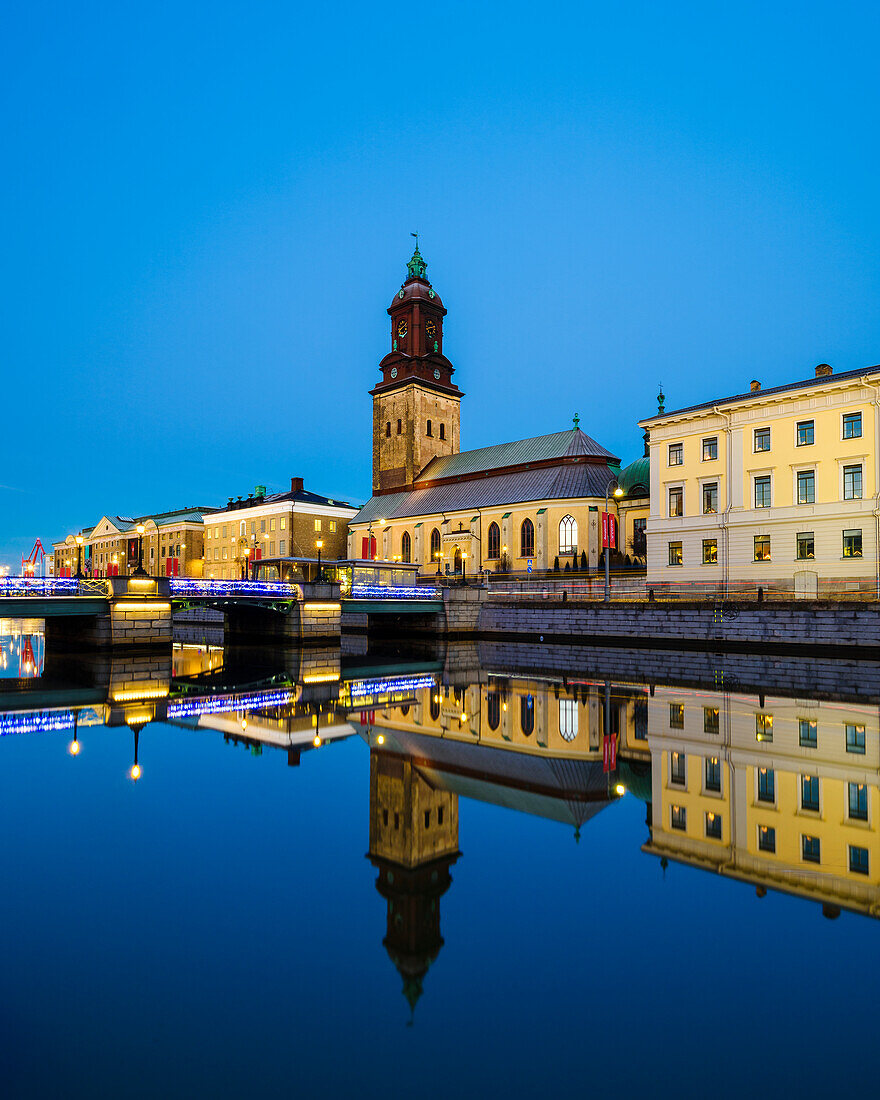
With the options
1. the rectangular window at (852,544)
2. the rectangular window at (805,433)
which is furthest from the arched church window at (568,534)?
the rectangular window at (852,544)

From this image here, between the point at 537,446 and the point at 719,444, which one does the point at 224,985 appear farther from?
the point at 537,446

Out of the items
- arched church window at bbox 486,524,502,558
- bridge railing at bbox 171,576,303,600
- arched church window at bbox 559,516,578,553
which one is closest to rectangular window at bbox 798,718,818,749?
bridge railing at bbox 171,576,303,600

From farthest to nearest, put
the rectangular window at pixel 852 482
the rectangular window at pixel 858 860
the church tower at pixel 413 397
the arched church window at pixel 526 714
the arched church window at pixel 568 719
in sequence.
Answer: the church tower at pixel 413 397
the rectangular window at pixel 852 482
the arched church window at pixel 526 714
the arched church window at pixel 568 719
the rectangular window at pixel 858 860

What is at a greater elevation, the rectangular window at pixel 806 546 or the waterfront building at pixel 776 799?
the rectangular window at pixel 806 546

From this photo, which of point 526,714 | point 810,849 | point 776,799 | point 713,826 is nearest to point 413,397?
point 526,714

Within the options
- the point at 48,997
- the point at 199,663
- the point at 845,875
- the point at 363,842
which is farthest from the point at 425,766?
the point at 199,663

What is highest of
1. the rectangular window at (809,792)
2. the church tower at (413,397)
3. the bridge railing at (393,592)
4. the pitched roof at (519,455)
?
the church tower at (413,397)

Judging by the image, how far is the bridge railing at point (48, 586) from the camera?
32781mm

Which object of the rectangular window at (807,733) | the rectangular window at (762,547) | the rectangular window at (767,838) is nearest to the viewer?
the rectangular window at (767,838)

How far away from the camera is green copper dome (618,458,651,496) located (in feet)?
196

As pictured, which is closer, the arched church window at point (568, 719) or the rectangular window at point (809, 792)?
the rectangular window at point (809, 792)

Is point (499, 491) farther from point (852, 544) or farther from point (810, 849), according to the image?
point (810, 849)

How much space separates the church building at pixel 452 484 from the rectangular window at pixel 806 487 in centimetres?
1869

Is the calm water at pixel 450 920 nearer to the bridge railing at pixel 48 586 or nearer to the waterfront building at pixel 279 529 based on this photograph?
the bridge railing at pixel 48 586
